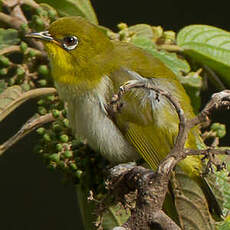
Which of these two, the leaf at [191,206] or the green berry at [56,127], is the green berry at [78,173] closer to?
the green berry at [56,127]

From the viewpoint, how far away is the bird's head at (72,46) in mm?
1884

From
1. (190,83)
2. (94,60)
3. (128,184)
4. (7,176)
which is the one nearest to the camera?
(128,184)

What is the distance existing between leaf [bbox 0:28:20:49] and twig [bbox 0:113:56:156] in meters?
0.23

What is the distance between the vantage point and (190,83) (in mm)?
1803

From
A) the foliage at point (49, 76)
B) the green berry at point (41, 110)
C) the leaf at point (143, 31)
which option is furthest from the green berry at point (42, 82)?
the leaf at point (143, 31)

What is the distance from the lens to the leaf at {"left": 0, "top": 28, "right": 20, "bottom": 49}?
1729mm

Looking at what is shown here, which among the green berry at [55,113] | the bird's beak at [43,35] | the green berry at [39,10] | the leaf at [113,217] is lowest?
the leaf at [113,217]

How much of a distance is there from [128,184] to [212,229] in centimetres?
30

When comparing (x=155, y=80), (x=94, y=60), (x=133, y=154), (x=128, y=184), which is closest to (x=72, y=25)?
(x=94, y=60)

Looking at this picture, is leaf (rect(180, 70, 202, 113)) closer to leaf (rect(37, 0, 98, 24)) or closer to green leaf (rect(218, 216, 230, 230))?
leaf (rect(37, 0, 98, 24))

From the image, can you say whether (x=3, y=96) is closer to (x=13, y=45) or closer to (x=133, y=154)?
(x=13, y=45)

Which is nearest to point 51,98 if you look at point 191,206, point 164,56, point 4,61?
point 4,61

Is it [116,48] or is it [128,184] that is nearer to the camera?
[128,184]

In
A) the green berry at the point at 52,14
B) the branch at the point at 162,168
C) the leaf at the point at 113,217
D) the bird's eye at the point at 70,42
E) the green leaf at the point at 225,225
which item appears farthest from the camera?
the bird's eye at the point at 70,42
